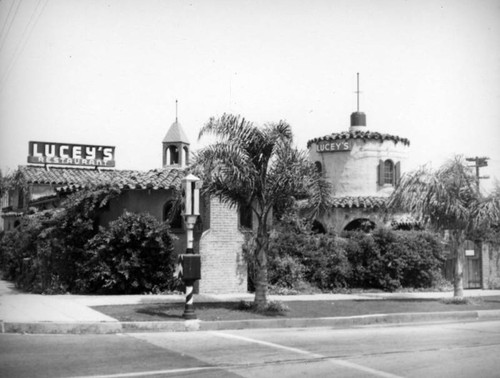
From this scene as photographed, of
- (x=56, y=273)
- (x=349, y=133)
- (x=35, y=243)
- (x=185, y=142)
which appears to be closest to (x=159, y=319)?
(x=56, y=273)

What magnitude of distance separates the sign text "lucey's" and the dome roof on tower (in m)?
9.65

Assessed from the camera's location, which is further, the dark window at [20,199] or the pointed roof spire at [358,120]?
the dark window at [20,199]

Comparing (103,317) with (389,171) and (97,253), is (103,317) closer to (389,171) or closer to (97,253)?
(97,253)

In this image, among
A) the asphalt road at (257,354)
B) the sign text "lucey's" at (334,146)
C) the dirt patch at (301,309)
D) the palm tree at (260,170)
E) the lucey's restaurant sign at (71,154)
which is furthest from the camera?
the lucey's restaurant sign at (71,154)

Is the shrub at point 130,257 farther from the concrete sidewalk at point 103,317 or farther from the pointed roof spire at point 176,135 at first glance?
the pointed roof spire at point 176,135

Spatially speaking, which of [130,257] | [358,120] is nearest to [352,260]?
[130,257]

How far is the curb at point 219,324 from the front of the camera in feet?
39.7

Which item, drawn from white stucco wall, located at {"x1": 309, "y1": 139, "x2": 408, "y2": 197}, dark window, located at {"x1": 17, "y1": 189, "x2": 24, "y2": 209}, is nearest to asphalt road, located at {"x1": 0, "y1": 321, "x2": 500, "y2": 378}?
white stucco wall, located at {"x1": 309, "y1": 139, "x2": 408, "y2": 197}

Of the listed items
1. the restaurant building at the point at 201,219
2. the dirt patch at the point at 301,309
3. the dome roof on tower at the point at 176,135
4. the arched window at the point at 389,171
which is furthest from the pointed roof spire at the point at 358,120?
the dirt patch at the point at 301,309

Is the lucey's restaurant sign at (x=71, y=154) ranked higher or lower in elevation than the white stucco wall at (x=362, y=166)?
higher

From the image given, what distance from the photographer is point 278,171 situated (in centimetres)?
1510

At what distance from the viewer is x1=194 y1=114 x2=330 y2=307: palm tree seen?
1487 cm

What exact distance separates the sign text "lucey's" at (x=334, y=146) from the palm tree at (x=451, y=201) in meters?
12.7

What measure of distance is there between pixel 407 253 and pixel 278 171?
29.6 feet
